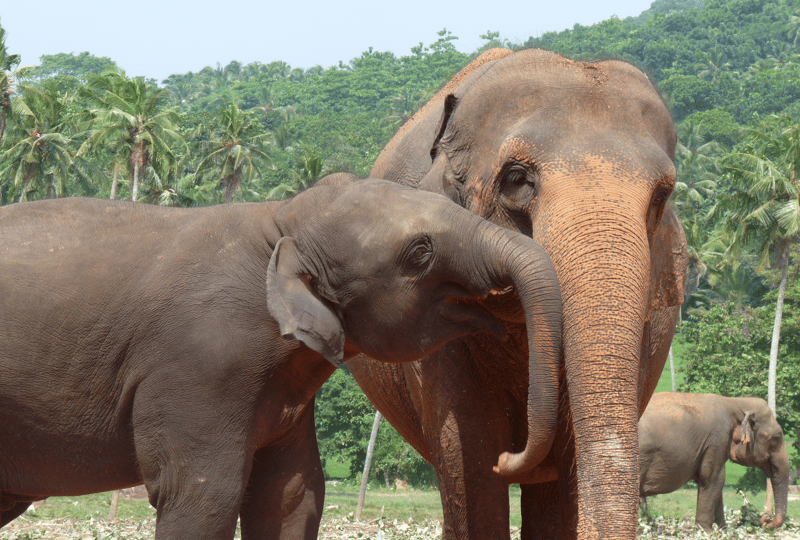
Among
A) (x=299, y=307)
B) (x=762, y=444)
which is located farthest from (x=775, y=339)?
(x=299, y=307)

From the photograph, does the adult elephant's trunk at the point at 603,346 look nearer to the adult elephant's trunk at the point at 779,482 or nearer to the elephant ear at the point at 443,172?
the elephant ear at the point at 443,172

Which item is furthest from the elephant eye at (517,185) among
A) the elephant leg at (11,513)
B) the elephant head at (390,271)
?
the elephant leg at (11,513)

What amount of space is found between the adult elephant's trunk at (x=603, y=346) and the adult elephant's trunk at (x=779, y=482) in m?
15.0

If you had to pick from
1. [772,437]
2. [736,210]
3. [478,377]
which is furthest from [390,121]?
[478,377]

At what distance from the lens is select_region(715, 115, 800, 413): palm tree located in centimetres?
2898

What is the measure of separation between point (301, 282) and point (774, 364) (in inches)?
1151

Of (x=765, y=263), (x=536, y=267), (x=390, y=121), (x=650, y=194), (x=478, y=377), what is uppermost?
(x=390, y=121)

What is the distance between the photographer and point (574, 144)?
151 inches

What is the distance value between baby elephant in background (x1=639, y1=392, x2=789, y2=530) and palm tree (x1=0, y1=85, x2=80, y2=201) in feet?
87.5

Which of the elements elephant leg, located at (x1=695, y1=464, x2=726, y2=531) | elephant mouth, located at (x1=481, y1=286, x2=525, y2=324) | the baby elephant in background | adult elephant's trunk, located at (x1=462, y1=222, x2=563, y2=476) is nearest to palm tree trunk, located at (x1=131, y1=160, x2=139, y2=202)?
the baby elephant in background

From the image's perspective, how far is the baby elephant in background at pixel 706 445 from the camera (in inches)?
706

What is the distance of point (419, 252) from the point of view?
3572 mm

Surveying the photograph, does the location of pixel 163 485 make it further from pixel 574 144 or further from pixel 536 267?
pixel 574 144

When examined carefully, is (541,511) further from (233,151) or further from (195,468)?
(233,151)
